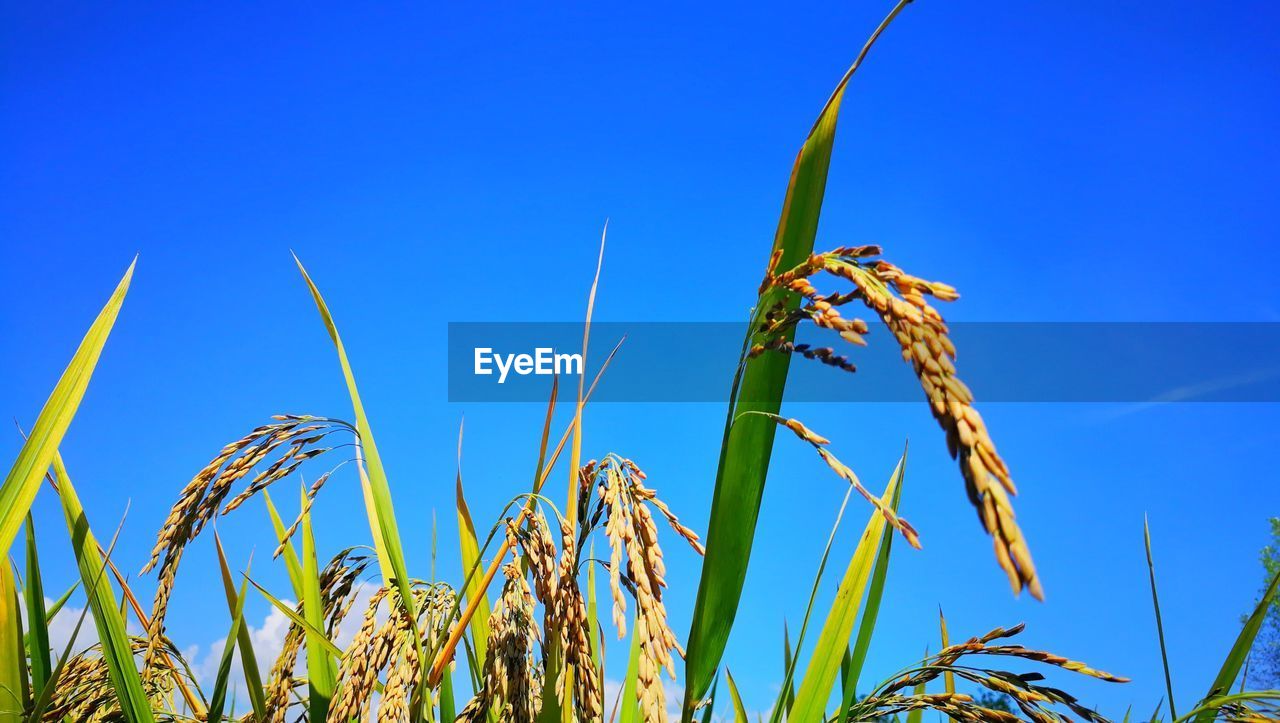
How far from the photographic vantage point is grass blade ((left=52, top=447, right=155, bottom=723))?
1422 millimetres

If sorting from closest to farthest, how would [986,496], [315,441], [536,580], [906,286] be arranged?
[986,496]
[906,286]
[536,580]
[315,441]

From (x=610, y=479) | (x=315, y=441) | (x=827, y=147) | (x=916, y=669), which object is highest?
(x=827, y=147)

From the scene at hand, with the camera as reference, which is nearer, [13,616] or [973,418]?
[973,418]

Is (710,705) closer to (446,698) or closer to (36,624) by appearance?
(446,698)

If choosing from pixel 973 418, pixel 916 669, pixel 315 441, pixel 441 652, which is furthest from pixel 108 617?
pixel 973 418

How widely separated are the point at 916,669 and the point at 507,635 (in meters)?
0.61

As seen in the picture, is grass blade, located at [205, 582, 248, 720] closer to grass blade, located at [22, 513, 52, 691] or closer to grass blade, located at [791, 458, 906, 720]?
grass blade, located at [22, 513, 52, 691]

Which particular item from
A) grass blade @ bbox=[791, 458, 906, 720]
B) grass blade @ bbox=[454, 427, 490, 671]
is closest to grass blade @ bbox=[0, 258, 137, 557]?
grass blade @ bbox=[454, 427, 490, 671]

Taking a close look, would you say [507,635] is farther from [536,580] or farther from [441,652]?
[441,652]

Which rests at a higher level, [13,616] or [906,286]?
[906,286]

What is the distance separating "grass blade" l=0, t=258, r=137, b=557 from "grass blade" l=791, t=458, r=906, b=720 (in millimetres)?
1286

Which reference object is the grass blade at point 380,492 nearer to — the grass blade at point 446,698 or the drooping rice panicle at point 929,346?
the grass blade at point 446,698

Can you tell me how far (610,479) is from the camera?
1161 millimetres

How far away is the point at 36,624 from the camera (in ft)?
5.24
